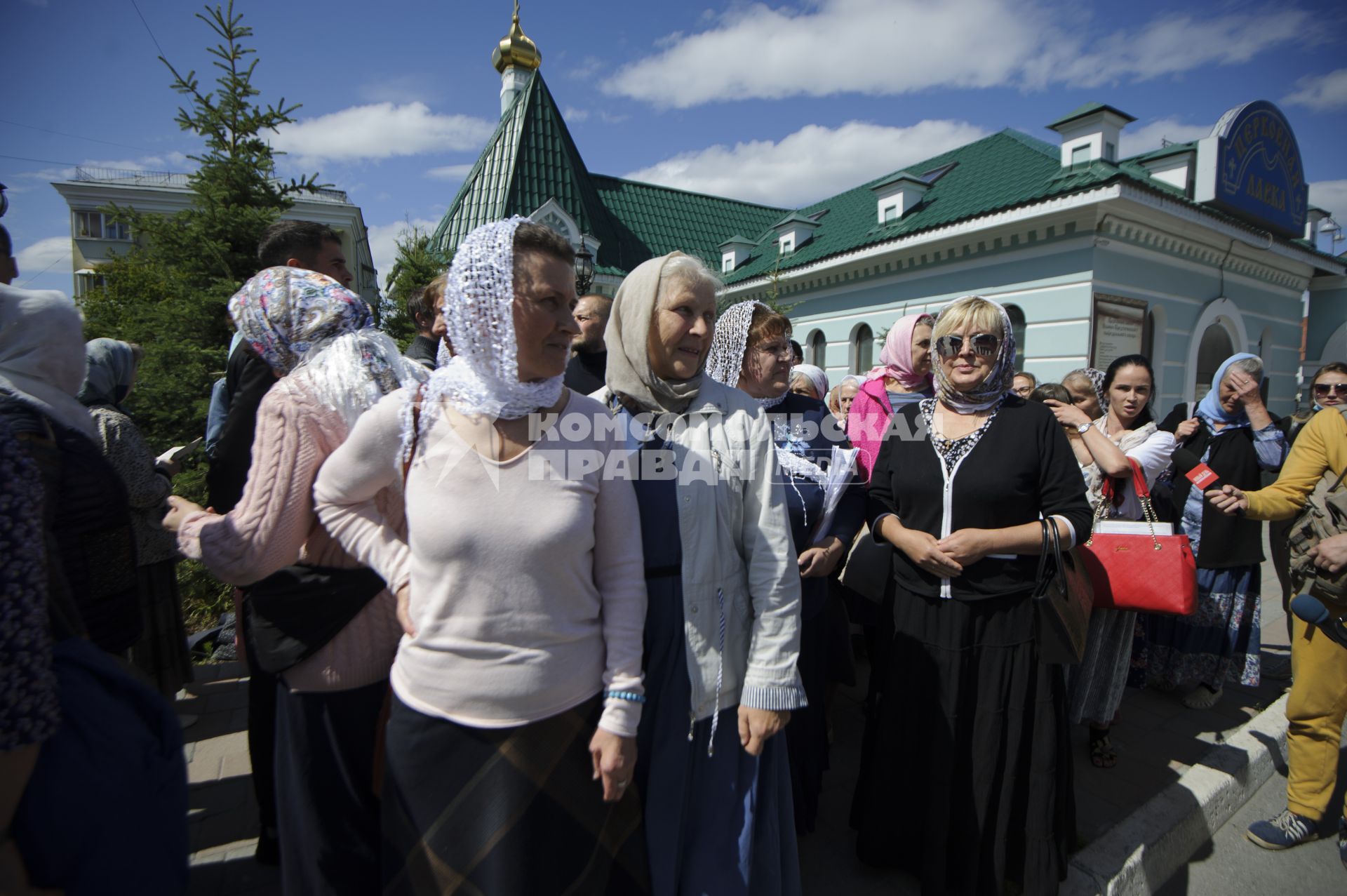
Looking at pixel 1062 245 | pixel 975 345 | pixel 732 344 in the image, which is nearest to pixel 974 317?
pixel 975 345

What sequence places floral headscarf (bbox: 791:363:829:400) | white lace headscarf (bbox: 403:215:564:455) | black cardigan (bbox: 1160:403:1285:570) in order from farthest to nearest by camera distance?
1. floral headscarf (bbox: 791:363:829:400)
2. black cardigan (bbox: 1160:403:1285:570)
3. white lace headscarf (bbox: 403:215:564:455)

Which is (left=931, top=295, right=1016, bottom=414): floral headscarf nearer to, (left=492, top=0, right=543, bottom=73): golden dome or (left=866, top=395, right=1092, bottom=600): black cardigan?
(left=866, top=395, right=1092, bottom=600): black cardigan

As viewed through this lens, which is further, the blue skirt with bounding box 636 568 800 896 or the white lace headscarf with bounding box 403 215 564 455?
the blue skirt with bounding box 636 568 800 896

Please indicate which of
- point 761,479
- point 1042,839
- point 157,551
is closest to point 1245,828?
point 1042,839

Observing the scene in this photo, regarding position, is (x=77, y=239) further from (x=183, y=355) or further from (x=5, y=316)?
(x=5, y=316)

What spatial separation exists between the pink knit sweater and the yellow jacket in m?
3.63

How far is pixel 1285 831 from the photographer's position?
280cm

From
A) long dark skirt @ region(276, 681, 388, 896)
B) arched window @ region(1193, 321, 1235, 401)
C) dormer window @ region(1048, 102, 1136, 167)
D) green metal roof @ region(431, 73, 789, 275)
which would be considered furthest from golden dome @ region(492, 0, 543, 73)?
long dark skirt @ region(276, 681, 388, 896)

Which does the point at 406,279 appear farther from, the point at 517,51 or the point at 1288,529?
the point at 517,51

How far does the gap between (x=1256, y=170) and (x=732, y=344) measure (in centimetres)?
1485

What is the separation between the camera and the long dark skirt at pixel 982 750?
7.49 ft

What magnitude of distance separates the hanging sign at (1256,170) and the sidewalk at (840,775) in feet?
34.8

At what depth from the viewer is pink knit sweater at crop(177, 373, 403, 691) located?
1.58 metres

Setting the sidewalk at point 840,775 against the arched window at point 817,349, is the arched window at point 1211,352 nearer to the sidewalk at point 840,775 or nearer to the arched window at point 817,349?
the arched window at point 817,349
